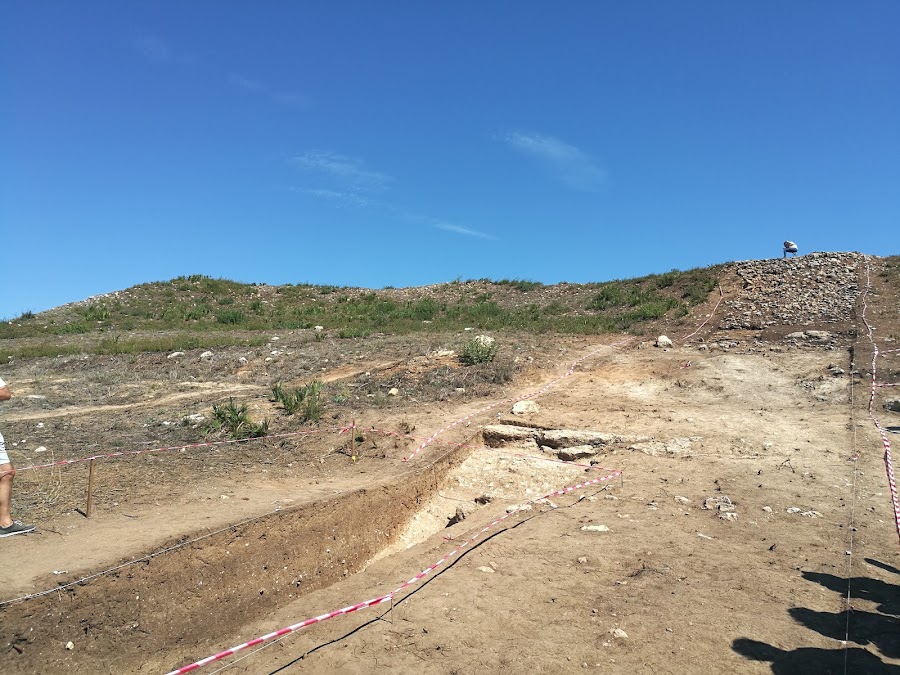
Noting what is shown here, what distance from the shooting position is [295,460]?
866cm

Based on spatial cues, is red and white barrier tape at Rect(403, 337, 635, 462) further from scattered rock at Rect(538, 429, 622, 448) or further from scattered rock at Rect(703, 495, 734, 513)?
scattered rock at Rect(703, 495, 734, 513)

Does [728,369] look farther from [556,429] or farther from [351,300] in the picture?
[351,300]

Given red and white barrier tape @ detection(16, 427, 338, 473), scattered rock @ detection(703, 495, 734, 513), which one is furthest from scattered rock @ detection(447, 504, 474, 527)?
scattered rock @ detection(703, 495, 734, 513)

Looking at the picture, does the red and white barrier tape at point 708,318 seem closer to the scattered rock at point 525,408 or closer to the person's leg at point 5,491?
the scattered rock at point 525,408

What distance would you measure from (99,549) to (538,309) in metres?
16.3

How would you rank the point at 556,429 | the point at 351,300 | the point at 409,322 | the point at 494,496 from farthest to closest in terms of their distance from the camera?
the point at 351,300 → the point at 409,322 → the point at 556,429 → the point at 494,496

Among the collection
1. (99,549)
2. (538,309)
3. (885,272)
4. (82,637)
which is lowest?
(82,637)

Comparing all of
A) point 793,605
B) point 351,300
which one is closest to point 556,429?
point 793,605

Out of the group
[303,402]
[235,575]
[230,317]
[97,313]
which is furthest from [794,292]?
[97,313]

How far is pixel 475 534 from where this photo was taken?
6.36 m

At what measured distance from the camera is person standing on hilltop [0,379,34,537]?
5.08 metres

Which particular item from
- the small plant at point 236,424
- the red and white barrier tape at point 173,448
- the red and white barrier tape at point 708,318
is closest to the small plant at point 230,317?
the small plant at point 236,424

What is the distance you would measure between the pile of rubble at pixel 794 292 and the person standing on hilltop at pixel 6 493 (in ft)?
48.1

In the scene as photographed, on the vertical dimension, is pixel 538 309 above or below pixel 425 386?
above
